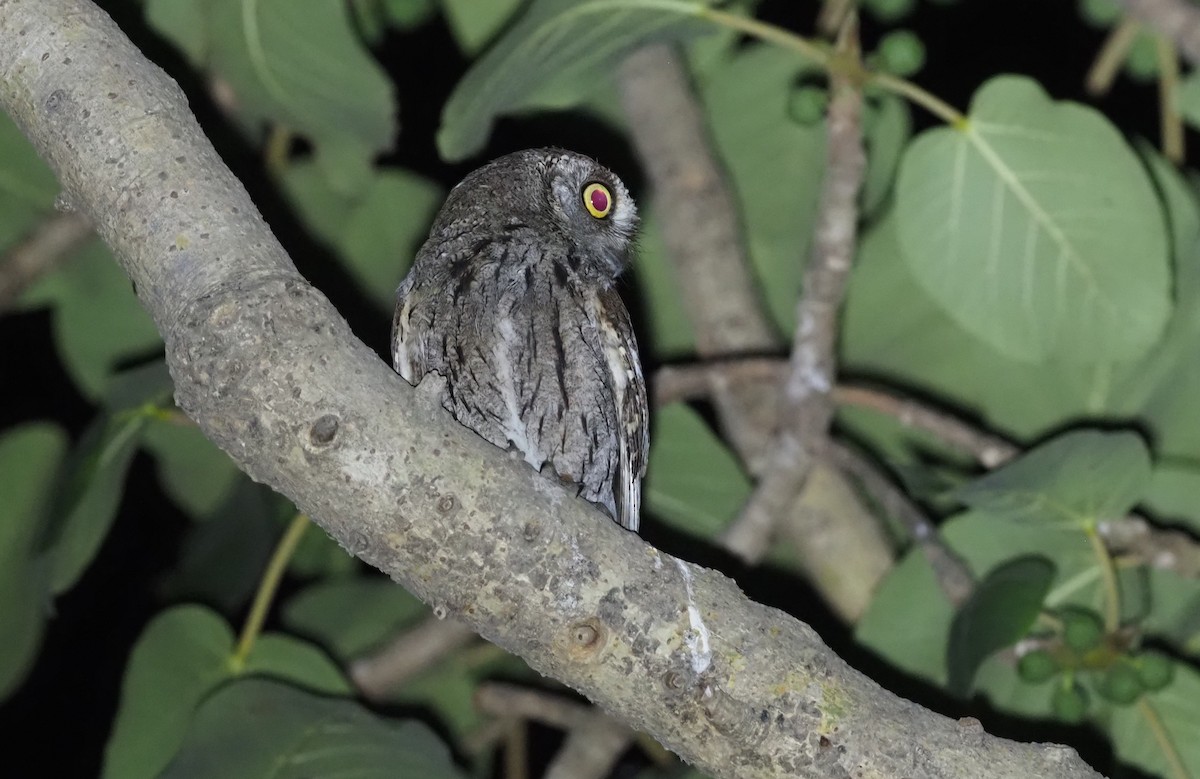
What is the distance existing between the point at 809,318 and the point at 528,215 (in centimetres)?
50

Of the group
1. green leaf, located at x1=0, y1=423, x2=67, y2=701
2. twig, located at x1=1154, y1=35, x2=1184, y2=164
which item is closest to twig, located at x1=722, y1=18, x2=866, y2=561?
twig, located at x1=1154, y1=35, x2=1184, y2=164

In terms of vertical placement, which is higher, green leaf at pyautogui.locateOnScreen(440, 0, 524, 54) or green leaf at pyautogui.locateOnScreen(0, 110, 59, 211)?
green leaf at pyautogui.locateOnScreen(440, 0, 524, 54)

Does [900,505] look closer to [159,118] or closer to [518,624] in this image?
[518,624]

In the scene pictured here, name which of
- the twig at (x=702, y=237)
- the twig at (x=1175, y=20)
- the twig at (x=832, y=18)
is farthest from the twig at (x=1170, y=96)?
the twig at (x=702, y=237)

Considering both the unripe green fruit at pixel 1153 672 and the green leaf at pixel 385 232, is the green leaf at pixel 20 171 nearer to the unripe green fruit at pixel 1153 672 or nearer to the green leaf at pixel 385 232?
the green leaf at pixel 385 232

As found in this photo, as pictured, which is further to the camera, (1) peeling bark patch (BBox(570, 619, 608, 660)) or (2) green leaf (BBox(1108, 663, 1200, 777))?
(2) green leaf (BBox(1108, 663, 1200, 777))

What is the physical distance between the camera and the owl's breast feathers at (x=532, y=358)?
5.89ft

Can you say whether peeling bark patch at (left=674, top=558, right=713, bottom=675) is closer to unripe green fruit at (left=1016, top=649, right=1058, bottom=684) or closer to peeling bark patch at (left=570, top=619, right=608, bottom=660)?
peeling bark patch at (left=570, top=619, right=608, bottom=660)

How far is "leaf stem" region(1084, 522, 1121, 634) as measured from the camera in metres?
1.82

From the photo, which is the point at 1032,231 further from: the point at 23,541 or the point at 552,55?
the point at 23,541

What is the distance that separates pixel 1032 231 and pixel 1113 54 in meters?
0.71

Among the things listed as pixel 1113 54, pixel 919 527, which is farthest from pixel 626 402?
pixel 1113 54

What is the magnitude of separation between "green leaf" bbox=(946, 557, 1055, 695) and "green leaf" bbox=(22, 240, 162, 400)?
1.65 m

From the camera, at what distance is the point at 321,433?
1086 millimetres
